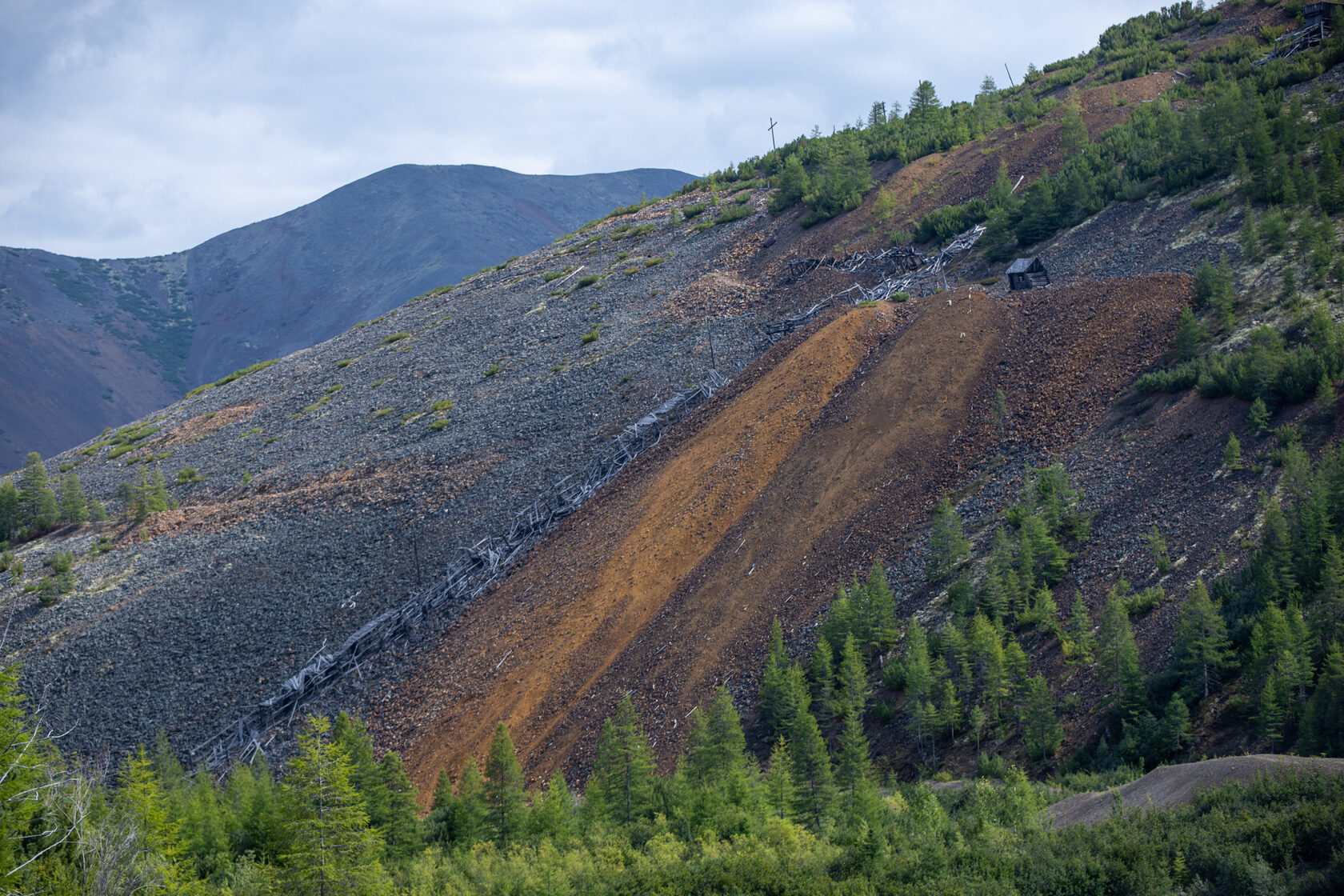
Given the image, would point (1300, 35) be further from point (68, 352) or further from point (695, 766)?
point (68, 352)

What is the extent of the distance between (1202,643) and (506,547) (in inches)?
828

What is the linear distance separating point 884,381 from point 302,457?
26.8m

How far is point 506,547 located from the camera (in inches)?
1211

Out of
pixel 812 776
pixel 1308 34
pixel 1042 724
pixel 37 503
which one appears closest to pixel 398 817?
pixel 812 776

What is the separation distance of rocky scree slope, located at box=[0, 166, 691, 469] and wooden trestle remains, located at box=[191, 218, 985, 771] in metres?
103

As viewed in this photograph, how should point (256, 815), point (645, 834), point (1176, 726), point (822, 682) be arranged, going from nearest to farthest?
point (1176, 726)
point (645, 834)
point (822, 682)
point (256, 815)

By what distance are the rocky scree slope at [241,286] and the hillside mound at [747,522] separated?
352 ft

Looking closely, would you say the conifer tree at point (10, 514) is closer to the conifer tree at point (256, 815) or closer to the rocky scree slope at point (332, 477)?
the rocky scree slope at point (332, 477)

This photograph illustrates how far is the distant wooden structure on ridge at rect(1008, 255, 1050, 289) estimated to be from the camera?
108ft

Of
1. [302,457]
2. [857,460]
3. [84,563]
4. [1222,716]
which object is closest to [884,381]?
[857,460]

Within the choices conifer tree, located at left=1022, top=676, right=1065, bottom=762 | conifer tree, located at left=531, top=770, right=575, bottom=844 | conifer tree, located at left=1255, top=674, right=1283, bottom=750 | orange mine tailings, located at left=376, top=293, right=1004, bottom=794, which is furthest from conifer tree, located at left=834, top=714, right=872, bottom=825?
conifer tree, located at left=1255, top=674, right=1283, bottom=750

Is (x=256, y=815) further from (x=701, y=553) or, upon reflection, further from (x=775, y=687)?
(x=701, y=553)

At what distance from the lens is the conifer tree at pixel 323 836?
1434 centimetres

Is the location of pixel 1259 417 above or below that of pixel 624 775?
above
